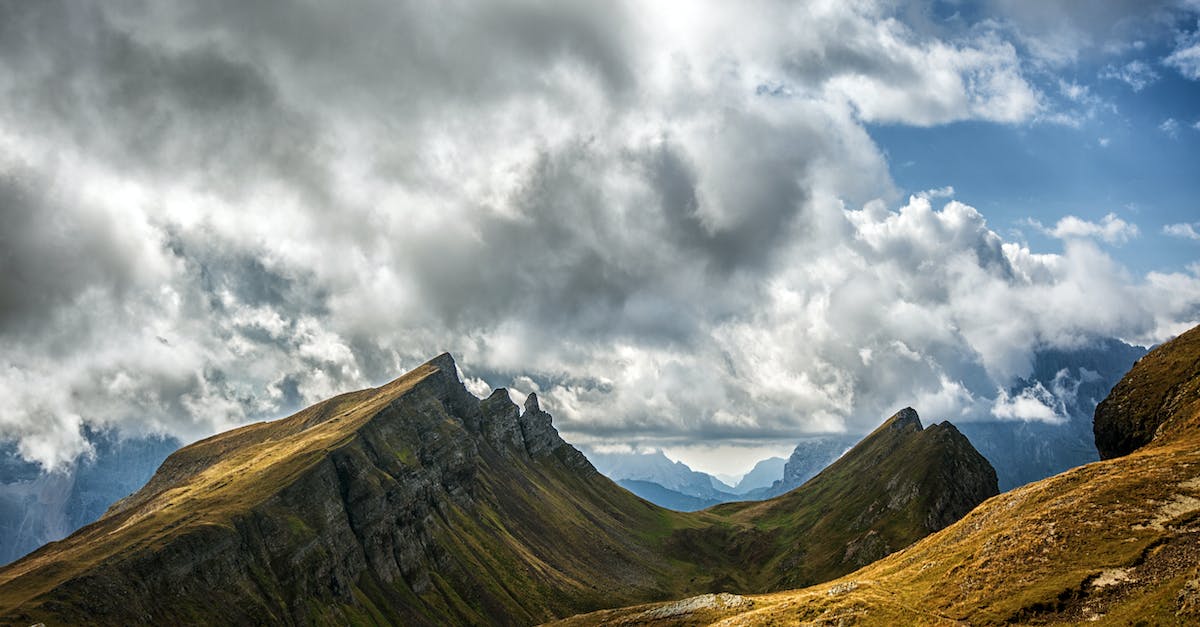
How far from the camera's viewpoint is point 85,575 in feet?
648

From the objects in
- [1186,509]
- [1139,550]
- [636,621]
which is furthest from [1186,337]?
[636,621]

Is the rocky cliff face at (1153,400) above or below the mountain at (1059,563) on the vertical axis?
above

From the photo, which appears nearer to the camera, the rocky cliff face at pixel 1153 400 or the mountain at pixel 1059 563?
the mountain at pixel 1059 563

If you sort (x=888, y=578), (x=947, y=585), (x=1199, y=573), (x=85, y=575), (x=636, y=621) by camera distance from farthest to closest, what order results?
(x=85, y=575), (x=636, y=621), (x=888, y=578), (x=947, y=585), (x=1199, y=573)

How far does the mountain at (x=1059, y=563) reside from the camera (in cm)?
6400

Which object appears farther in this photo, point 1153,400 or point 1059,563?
point 1153,400

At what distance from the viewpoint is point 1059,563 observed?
7300 cm

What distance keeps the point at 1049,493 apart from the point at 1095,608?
37.0 metres

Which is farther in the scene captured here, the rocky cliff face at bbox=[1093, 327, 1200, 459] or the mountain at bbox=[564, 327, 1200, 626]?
the rocky cliff face at bbox=[1093, 327, 1200, 459]

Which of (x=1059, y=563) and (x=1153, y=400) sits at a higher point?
(x=1153, y=400)

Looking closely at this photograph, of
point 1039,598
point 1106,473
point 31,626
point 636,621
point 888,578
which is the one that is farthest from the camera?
point 31,626

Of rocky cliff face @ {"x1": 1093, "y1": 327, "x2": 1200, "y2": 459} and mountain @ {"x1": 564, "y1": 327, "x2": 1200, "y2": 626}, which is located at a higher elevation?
rocky cliff face @ {"x1": 1093, "y1": 327, "x2": 1200, "y2": 459}

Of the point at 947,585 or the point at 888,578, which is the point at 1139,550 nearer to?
the point at 947,585

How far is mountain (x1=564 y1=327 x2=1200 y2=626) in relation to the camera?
64.0m
